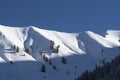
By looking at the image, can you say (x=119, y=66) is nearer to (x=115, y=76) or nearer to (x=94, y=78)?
(x=94, y=78)

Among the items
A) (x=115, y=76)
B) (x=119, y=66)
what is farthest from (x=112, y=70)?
(x=115, y=76)

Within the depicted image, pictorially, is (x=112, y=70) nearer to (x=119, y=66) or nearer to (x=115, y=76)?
(x=119, y=66)

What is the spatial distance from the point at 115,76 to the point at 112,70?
22437mm

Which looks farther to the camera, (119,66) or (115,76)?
(119,66)

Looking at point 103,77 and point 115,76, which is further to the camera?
point 103,77

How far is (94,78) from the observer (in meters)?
200

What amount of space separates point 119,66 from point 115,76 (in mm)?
24344

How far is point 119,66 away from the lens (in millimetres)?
199250

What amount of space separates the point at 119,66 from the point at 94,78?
12.3 meters

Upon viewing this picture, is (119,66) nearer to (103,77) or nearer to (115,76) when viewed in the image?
(103,77)

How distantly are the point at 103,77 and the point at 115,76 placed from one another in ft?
55.8

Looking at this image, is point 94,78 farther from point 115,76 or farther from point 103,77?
point 115,76

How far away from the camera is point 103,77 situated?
192 meters

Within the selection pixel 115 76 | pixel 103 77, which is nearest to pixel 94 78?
pixel 103 77
